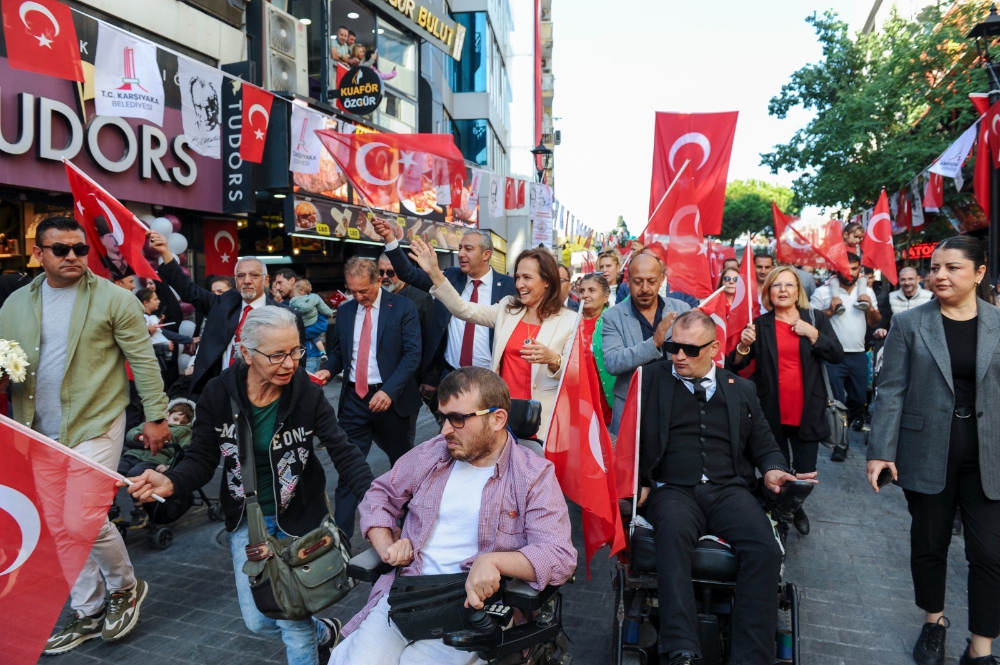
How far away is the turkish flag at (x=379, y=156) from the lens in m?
7.31

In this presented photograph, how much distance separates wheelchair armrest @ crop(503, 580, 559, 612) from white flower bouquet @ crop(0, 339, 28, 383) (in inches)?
110

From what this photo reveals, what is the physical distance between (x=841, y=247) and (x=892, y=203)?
12395mm

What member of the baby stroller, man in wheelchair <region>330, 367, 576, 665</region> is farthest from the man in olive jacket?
man in wheelchair <region>330, 367, 576, 665</region>

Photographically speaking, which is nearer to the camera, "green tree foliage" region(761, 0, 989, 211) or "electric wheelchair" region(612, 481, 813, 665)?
"electric wheelchair" region(612, 481, 813, 665)

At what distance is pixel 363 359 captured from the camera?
5.19 m

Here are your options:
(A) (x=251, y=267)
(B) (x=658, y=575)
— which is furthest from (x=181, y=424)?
(B) (x=658, y=575)

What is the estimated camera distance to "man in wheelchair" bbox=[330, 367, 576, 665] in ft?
8.72

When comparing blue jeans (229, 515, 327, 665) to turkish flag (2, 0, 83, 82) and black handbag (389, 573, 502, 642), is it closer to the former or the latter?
black handbag (389, 573, 502, 642)

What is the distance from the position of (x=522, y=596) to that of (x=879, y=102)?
18610 millimetres

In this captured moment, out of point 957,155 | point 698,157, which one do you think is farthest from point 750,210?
point 698,157

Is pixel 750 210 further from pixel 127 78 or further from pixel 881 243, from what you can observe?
pixel 127 78

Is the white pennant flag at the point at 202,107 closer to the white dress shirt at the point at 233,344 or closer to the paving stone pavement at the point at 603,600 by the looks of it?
the white dress shirt at the point at 233,344

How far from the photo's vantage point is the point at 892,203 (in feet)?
60.4

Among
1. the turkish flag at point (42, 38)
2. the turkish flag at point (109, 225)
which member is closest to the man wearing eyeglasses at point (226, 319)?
the turkish flag at point (109, 225)
